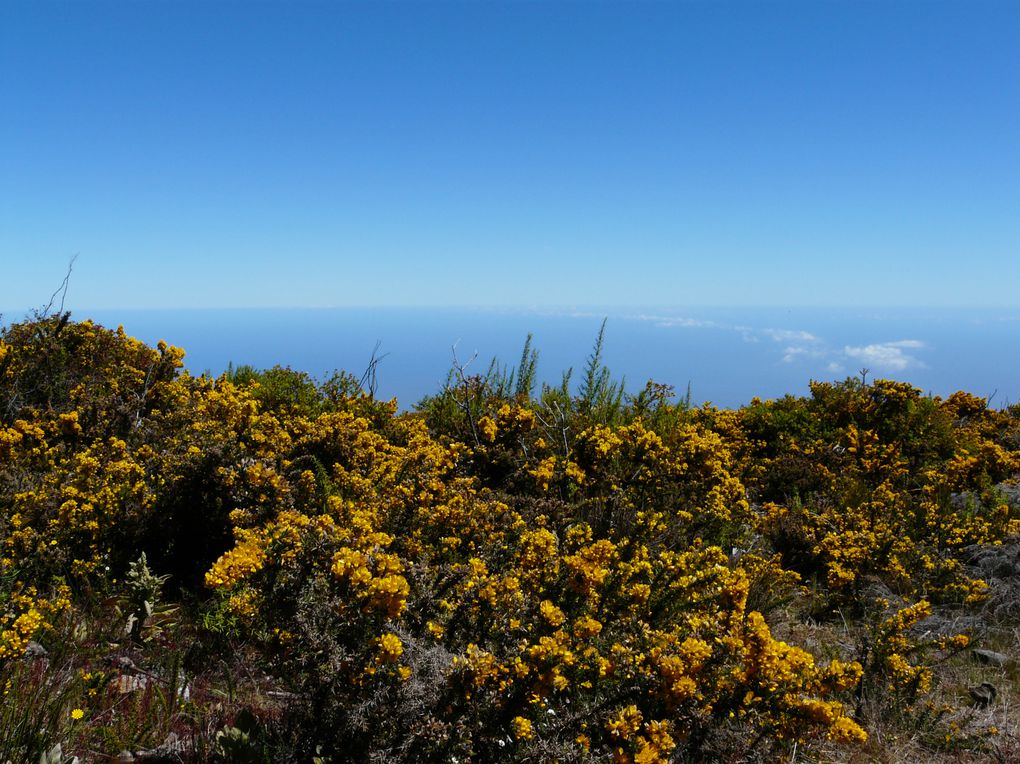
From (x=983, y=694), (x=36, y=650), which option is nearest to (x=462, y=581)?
(x=36, y=650)

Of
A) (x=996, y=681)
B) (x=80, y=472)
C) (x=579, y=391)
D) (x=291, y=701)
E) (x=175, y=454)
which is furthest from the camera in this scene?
(x=579, y=391)

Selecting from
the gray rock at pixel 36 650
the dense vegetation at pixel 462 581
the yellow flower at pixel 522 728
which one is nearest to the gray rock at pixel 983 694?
the dense vegetation at pixel 462 581

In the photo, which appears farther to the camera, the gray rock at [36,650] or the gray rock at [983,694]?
the gray rock at [983,694]

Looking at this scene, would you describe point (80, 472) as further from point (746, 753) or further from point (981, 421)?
point (981, 421)

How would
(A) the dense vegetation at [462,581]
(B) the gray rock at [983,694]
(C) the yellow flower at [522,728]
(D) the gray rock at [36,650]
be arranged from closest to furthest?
(C) the yellow flower at [522,728]
(A) the dense vegetation at [462,581]
(D) the gray rock at [36,650]
(B) the gray rock at [983,694]

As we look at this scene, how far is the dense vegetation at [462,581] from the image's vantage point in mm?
2670

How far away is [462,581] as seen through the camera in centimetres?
334

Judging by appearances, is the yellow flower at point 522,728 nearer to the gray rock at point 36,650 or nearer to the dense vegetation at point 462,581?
the dense vegetation at point 462,581

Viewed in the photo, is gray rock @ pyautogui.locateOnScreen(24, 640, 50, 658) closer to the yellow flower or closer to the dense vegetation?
the dense vegetation

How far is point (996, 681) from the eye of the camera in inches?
161

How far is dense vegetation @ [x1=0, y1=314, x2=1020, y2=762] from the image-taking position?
2.67 meters

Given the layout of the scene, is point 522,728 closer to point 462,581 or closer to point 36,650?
point 462,581

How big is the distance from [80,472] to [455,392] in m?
4.09

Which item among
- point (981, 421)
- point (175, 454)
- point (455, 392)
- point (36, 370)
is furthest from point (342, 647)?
point (981, 421)
